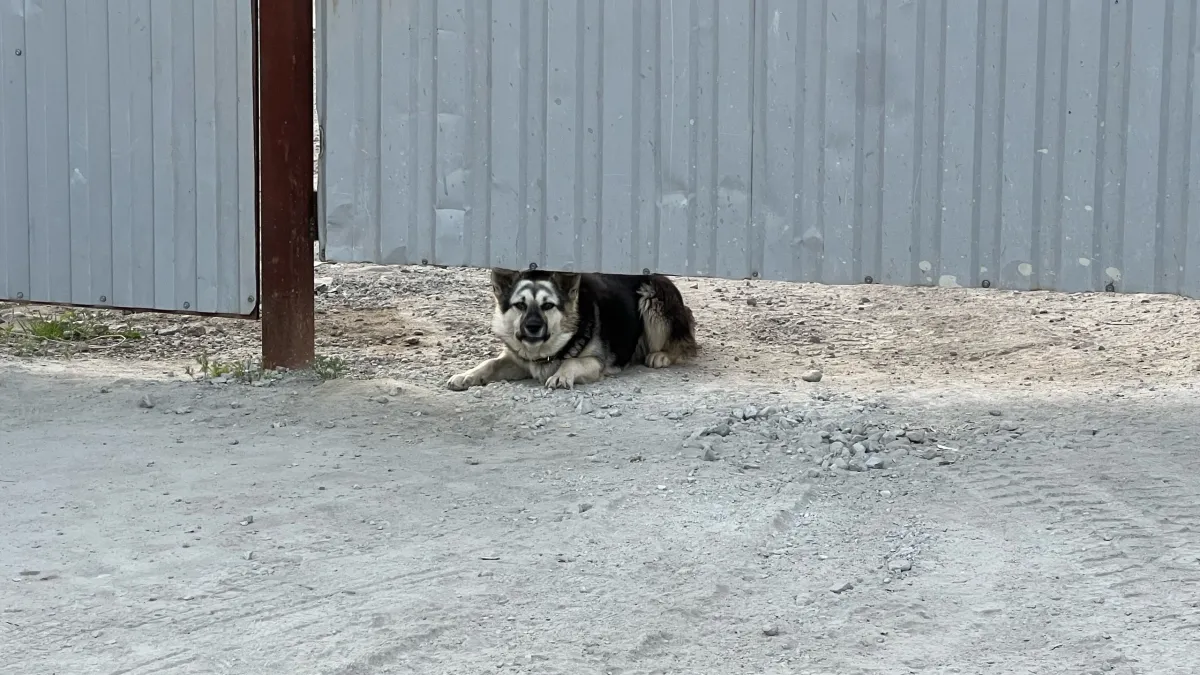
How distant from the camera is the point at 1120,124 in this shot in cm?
617

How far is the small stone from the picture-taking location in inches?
175

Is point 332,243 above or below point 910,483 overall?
above

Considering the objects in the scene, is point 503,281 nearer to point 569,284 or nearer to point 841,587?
point 569,284

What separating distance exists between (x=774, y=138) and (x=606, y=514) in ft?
6.93

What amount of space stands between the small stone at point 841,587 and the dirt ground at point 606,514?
1 cm

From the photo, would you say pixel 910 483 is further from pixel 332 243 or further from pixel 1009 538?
pixel 332 243

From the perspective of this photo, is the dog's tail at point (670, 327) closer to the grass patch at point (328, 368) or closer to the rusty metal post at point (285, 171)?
the grass patch at point (328, 368)

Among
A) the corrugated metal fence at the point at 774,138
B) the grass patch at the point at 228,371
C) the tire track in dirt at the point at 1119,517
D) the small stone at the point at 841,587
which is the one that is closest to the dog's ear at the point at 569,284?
the corrugated metal fence at the point at 774,138

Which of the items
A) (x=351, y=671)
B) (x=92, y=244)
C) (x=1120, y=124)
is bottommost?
(x=351, y=671)

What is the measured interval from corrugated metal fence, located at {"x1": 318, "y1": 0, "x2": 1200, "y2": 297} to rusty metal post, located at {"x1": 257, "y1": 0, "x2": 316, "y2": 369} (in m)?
0.11

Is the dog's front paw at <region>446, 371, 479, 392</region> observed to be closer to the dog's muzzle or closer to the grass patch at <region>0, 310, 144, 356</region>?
the dog's muzzle

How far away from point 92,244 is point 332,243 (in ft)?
4.15

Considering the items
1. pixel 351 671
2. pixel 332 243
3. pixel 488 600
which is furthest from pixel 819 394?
pixel 351 671

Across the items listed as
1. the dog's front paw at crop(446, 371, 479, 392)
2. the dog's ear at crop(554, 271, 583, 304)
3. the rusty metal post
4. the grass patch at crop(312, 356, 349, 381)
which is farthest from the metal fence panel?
the dog's ear at crop(554, 271, 583, 304)
